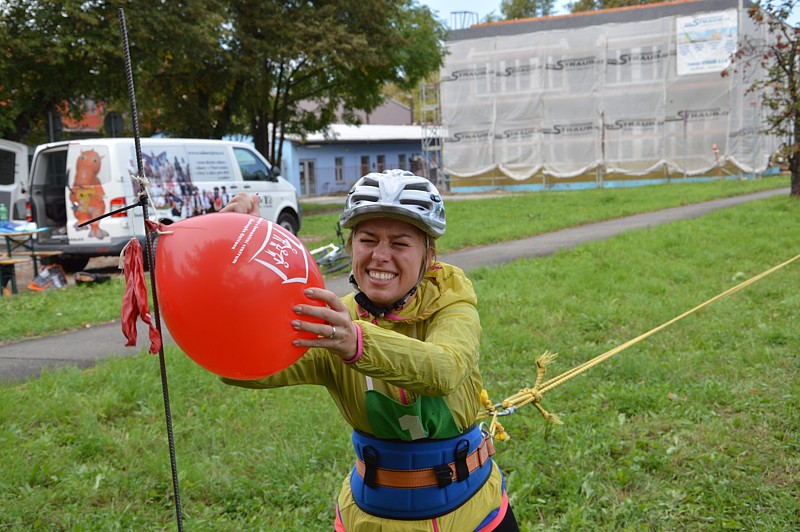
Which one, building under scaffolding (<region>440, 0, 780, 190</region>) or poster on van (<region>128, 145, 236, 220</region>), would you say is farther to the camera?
building under scaffolding (<region>440, 0, 780, 190</region>)

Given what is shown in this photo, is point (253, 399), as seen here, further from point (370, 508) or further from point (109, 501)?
point (370, 508)

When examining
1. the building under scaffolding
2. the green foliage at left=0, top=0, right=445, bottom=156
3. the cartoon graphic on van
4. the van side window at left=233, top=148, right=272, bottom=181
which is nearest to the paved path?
the cartoon graphic on van

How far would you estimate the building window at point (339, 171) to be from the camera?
45.7 meters

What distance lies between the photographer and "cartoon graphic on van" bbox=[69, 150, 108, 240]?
433 inches

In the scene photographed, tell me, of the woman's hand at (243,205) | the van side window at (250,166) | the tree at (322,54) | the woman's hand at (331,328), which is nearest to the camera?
the woman's hand at (331,328)

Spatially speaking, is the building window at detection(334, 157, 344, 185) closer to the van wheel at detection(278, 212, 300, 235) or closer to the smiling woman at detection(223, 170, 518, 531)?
the van wheel at detection(278, 212, 300, 235)

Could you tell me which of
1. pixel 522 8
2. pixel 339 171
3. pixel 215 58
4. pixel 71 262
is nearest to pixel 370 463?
pixel 71 262

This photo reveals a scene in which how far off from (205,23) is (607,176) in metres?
22.0

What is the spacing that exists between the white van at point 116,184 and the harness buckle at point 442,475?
8.58 m

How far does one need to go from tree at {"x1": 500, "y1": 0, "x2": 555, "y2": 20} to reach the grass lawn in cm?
5634

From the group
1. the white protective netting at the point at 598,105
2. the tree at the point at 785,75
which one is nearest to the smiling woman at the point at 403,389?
the tree at the point at 785,75

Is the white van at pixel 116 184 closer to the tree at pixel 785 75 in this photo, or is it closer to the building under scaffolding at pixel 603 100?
the tree at pixel 785 75

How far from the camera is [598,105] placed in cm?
3369

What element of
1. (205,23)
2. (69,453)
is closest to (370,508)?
(69,453)
